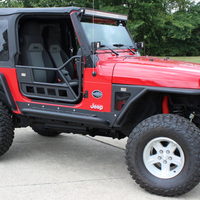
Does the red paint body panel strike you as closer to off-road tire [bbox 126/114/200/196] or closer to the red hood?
the red hood

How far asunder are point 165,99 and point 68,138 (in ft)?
8.24

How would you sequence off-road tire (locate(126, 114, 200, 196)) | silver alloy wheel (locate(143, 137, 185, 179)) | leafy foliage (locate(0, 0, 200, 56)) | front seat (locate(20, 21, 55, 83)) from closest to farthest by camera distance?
off-road tire (locate(126, 114, 200, 196)) < silver alloy wheel (locate(143, 137, 185, 179)) < front seat (locate(20, 21, 55, 83)) < leafy foliage (locate(0, 0, 200, 56))

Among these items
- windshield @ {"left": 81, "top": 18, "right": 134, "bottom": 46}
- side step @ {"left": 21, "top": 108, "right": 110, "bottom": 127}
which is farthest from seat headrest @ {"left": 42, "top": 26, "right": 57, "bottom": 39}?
side step @ {"left": 21, "top": 108, "right": 110, "bottom": 127}

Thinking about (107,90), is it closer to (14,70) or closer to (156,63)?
(156,63)

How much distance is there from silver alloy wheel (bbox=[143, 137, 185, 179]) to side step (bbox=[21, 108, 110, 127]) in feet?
1.92

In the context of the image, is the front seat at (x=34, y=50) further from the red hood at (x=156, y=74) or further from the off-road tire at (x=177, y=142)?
the off-road tire at (x=177, y=142)

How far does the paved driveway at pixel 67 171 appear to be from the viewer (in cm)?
311

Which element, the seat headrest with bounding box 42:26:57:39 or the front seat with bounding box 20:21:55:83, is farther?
the seat headrest with bounding box 42:26:57:39

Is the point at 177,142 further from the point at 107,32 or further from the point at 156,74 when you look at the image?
the point at 107,32

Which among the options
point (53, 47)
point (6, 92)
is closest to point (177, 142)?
point (6, 92)

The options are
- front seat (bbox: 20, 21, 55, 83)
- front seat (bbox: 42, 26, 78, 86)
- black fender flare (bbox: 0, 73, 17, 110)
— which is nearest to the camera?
black fender flare (bbox: 0, 73, 17, 110)

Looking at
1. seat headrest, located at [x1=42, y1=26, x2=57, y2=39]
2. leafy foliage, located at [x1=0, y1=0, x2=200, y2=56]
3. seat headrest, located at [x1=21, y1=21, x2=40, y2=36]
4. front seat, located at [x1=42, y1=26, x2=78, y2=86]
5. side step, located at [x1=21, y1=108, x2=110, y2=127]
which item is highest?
seat headrest, located at [x1=21, y1=21, x2=40, y2=36]

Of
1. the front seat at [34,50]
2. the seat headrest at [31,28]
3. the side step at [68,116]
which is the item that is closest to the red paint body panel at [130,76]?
the side step at [68,116]

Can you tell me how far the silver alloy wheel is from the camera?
303cm
